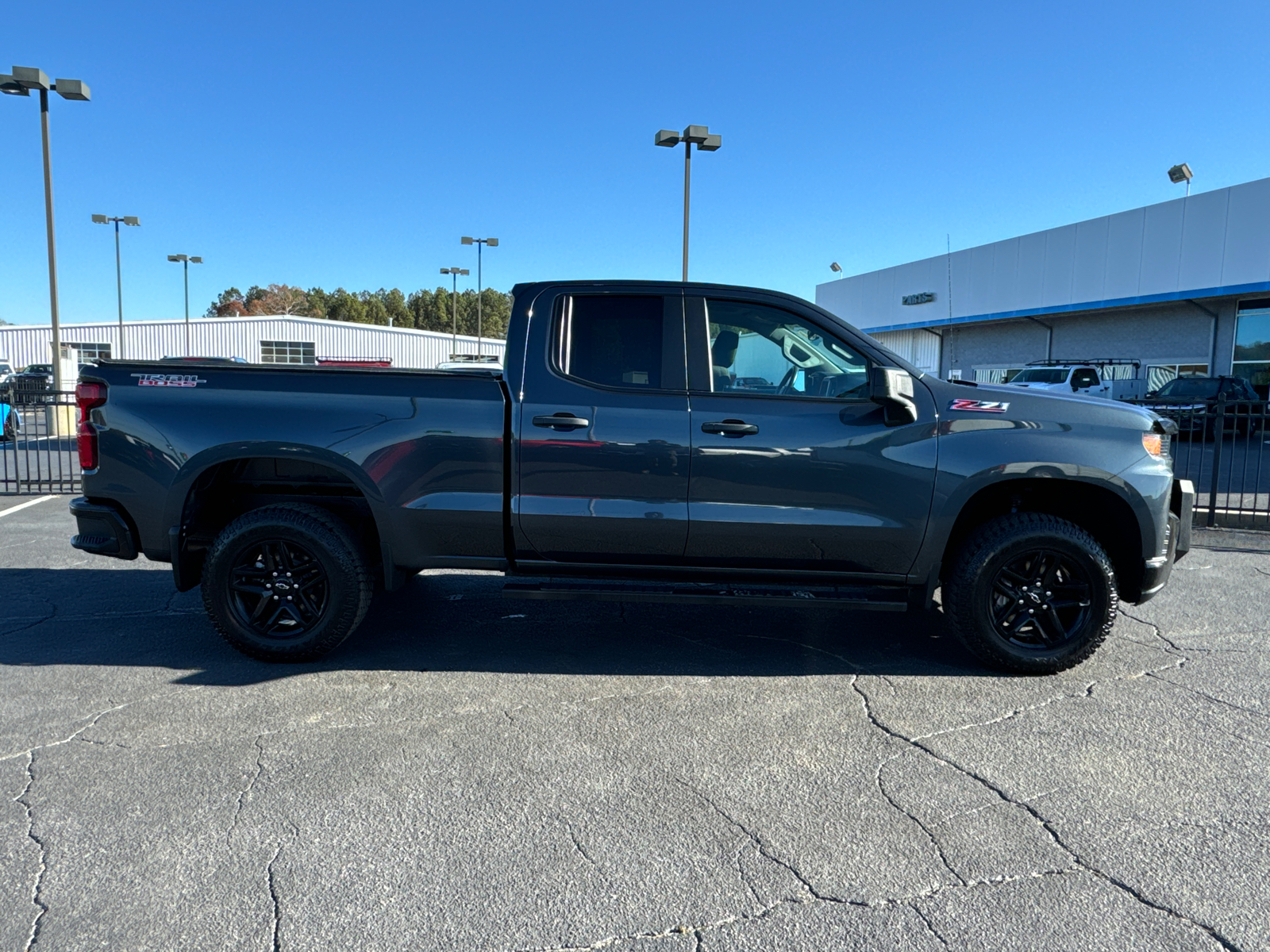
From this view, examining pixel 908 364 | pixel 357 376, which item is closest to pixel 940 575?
pixel 908 364

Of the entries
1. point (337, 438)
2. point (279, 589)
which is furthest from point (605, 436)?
point (279, 589)

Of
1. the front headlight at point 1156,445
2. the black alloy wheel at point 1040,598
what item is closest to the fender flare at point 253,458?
the black alloy wheel at point 1040,598

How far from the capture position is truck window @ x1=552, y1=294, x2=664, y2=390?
15.2 feet

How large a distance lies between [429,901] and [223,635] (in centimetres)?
267

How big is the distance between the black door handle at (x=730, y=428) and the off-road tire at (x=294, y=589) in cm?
197

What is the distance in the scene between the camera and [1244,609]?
19.8 ft

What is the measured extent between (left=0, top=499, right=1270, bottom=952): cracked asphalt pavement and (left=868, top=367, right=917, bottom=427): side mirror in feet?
4.45

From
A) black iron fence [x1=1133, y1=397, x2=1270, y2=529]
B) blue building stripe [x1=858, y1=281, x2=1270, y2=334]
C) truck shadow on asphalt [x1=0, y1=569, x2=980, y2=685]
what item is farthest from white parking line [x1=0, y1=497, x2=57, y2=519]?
blue building stripe [x1=858, y1=281, x2=1270, y2=334]

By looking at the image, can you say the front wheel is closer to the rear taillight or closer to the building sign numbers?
the rear taillight

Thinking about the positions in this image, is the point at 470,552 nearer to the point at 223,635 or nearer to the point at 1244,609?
the point at 223,635

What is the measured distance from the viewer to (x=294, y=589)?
4711mm

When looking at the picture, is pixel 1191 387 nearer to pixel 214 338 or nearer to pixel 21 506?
pixel 21 506

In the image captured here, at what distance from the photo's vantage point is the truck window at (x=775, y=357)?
4590mm

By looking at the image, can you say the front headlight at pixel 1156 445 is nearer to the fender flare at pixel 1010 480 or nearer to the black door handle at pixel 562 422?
the fender flare at pixel 1010 480
